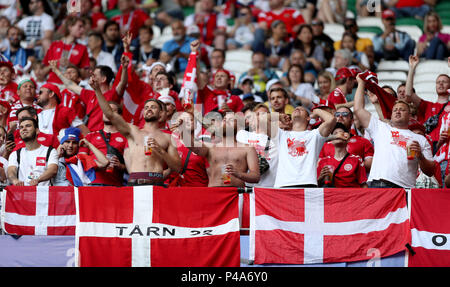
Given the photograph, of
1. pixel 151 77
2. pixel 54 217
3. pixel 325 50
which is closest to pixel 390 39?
pixel 325 50

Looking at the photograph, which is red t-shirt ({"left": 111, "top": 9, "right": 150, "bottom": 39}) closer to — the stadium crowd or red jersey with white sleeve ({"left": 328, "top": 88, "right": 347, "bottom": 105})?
the stadium crowd

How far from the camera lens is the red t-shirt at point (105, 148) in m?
10.3

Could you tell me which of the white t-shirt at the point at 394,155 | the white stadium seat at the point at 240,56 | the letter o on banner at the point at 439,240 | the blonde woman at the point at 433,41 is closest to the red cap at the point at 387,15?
the blonde woman at the point at 433,41

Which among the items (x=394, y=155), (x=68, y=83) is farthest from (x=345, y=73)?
(x=68, y=83)

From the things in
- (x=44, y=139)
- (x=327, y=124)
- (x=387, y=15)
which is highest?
(x=387, y=15)

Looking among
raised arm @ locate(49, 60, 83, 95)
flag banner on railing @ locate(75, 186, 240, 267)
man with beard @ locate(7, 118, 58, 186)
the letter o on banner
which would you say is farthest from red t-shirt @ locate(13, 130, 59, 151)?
the letter o on banner

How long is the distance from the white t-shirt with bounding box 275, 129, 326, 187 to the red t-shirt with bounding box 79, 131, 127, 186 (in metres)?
2.15

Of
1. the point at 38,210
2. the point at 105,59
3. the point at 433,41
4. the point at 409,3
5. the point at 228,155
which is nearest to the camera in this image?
the point at 38,210

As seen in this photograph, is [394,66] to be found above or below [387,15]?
below

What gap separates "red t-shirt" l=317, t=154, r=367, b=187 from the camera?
998 cm

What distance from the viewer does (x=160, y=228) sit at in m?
8.84

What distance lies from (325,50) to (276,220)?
669 cm

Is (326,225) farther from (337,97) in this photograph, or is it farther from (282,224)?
(337,97)

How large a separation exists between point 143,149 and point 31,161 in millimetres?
1647
